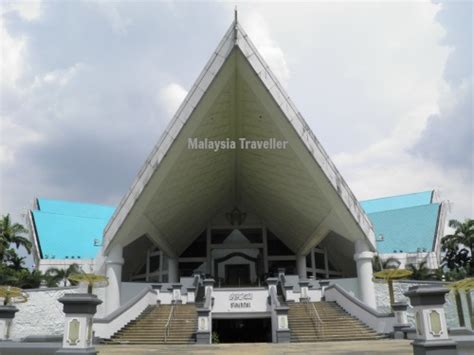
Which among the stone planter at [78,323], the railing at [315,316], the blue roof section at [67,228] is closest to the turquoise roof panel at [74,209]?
the blue roof section at [67,228]

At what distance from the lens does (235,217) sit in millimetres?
35938

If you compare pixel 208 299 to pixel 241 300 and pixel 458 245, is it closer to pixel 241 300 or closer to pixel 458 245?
pixel 241 300

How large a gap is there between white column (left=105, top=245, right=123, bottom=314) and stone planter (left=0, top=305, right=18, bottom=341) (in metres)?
9.85

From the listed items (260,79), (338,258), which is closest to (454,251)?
(338,258)

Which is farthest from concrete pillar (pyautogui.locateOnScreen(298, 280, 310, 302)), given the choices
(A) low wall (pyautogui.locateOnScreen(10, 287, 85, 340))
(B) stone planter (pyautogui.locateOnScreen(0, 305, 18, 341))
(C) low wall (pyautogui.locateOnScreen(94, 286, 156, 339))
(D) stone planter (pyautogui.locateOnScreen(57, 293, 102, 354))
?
(D) stone planter (pyautogui.locateOnScreen(57, 293, 102, 354))

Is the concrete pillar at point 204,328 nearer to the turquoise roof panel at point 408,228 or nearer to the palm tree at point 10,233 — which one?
the palm tree at point 10,233

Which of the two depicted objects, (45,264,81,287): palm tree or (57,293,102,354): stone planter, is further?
(45,264,81,287): palm tree

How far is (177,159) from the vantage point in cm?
2089

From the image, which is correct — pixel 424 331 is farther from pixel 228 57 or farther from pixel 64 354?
pixel 228 57

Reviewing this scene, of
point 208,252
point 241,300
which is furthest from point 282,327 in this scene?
point 208,252

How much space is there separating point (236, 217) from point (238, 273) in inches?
188

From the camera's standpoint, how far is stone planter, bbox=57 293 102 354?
7.23 m

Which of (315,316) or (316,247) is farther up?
(316,247)

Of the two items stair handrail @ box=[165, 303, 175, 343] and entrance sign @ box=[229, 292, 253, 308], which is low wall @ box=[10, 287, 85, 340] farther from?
entrance sign @ box=[229, 292, 253, 308]
